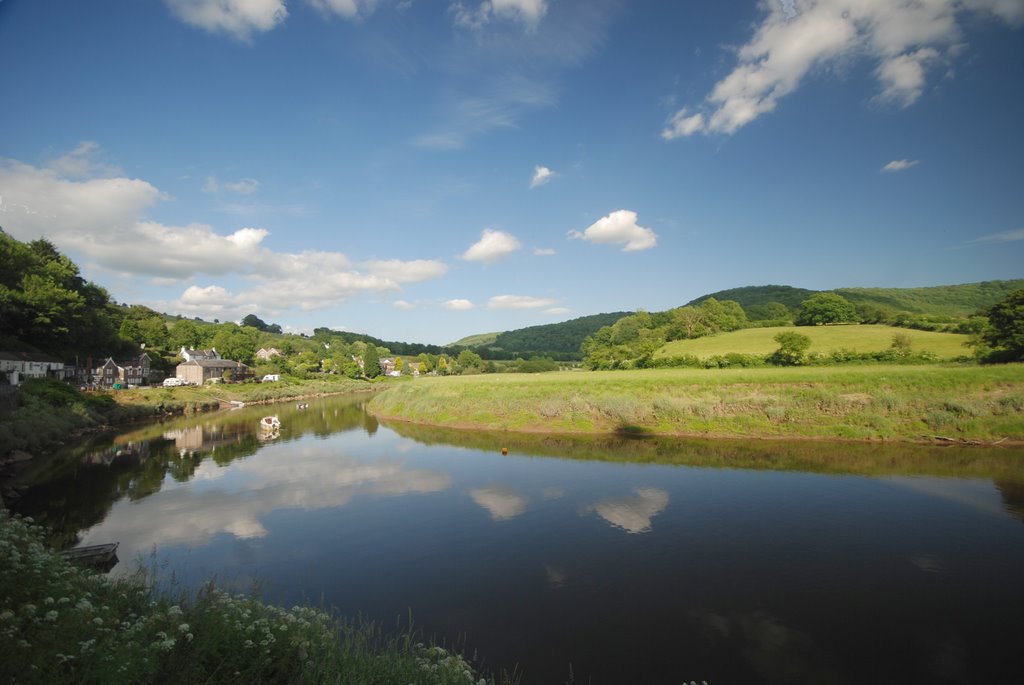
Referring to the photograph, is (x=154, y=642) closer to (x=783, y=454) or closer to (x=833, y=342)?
(x=783, y=454)

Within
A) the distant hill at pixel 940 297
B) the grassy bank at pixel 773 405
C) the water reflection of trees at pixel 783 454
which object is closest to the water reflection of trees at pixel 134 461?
the grassy bank at pixel 773 405

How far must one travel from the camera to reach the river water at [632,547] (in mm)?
10508

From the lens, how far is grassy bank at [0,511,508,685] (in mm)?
5461

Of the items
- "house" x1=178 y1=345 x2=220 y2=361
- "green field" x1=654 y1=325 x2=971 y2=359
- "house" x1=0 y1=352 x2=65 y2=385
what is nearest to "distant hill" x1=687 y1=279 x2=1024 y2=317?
"green field" x1=654 y1=325 x2=971 y2=359

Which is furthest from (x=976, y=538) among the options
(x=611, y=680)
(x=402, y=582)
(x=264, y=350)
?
(x=264, y=350)

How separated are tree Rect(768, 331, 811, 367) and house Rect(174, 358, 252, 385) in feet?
306

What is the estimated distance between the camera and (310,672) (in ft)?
23.3

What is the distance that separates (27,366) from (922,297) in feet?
573

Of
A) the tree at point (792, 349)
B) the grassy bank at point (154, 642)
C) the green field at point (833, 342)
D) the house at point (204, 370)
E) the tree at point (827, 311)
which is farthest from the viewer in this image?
the house at point (204, 370)

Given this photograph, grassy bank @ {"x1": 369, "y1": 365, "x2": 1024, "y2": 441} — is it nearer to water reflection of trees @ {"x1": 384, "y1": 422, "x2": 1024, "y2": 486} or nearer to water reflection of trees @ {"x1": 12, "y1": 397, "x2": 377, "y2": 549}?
water reflection of trees @ {"x1": 384, "y1": 422, "x2": 1024, "y2": 486}

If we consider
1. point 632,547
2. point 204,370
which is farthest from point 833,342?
point 204,370

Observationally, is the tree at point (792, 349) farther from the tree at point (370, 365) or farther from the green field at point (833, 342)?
the tree at point (370, 365)

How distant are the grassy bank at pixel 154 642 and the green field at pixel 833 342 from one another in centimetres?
6094

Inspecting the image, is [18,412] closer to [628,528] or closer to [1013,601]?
[628,528]
